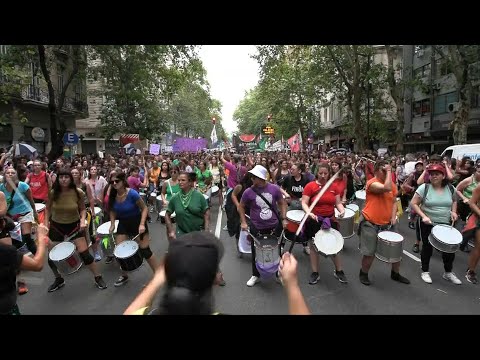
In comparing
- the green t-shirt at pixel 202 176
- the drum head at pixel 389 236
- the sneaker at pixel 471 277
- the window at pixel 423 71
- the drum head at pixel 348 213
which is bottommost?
the sneaker at pixel 471 277

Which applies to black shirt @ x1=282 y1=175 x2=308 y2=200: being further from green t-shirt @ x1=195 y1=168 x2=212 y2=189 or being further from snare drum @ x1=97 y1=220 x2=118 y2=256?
green t-shirt @ x1=195 y1=168 x2=212 y2=189

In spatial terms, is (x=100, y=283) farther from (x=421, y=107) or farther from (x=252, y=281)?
(x=421, y=107)

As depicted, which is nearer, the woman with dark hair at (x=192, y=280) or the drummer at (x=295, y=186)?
the woman with dark hair at (x=192, y=280)

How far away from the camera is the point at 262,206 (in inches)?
225

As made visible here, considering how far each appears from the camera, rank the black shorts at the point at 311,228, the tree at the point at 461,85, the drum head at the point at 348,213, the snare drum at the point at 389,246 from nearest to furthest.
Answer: the snare drum at the point at 389,246, the black shorts at the point at 311,228, the drum head at the point at 348,213, the tree at the point at 461,85

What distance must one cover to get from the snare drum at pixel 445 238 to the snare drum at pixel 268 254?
2.12 m

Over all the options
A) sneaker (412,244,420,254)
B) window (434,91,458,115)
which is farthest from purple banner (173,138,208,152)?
sneaker (412,244,420,254)

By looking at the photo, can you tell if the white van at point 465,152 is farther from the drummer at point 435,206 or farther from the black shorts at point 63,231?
the black shorts at point 63,231

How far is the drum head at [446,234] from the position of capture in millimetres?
5387

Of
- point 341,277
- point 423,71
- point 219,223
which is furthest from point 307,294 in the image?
point 423,71

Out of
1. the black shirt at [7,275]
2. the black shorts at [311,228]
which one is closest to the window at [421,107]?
the black shorts at [311,228]

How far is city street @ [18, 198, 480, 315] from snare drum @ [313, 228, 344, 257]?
0.53m

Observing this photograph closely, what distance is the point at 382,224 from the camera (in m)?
5.77
